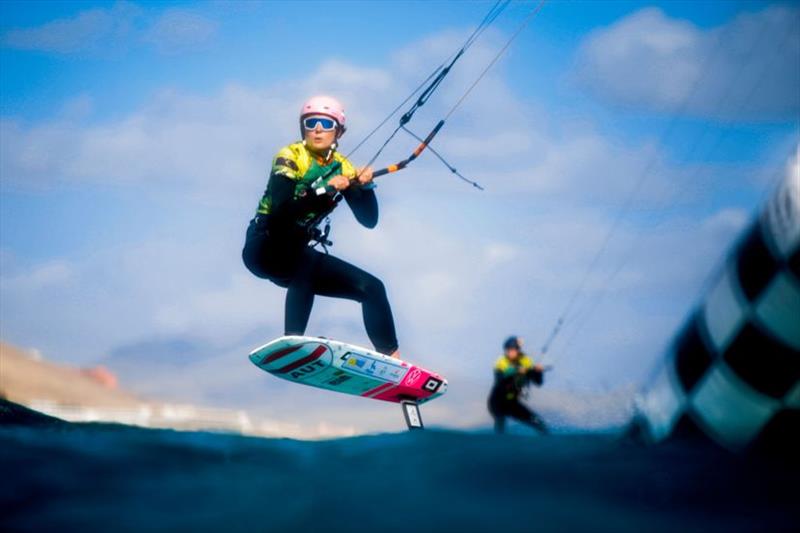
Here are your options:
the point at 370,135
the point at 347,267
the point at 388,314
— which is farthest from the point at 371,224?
the point at 370,135

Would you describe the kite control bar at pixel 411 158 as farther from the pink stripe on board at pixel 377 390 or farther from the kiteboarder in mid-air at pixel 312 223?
the pink stripe on board at pixel 377 390

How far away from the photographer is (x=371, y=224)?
18.0 ft

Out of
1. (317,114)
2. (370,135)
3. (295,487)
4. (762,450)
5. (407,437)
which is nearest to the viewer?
(295,487)

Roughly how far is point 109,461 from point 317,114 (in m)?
3.26

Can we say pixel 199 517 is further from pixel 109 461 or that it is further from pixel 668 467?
pixel 668 467

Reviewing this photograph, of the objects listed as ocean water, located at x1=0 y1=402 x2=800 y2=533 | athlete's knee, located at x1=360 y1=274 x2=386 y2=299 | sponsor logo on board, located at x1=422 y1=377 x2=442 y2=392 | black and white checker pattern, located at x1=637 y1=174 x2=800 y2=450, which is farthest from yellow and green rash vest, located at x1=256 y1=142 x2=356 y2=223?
black and white checker pattern, located at x1=637 y1=174 x2=800 y2=450

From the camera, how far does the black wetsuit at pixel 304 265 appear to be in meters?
5.06

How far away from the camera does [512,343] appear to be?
9.95m

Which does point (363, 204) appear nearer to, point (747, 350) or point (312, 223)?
point (312, 223)

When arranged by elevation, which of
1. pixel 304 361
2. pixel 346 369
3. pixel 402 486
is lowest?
pixel 402 486

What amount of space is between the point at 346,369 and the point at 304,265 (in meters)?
1.03

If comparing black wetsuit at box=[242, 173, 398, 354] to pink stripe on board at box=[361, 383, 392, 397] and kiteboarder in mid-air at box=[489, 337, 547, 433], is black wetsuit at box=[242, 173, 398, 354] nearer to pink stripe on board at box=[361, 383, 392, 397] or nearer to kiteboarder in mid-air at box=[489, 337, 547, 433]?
pink stripe on board at box=[361, 383, 392, 397]

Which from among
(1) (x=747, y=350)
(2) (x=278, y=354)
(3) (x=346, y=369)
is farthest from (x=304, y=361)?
(1) (x=747, y=350)

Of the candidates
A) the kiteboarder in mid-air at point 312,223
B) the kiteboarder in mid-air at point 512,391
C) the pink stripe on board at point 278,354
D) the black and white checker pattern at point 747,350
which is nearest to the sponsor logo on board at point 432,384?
the kiteboarder in mid-air at point 312,223
